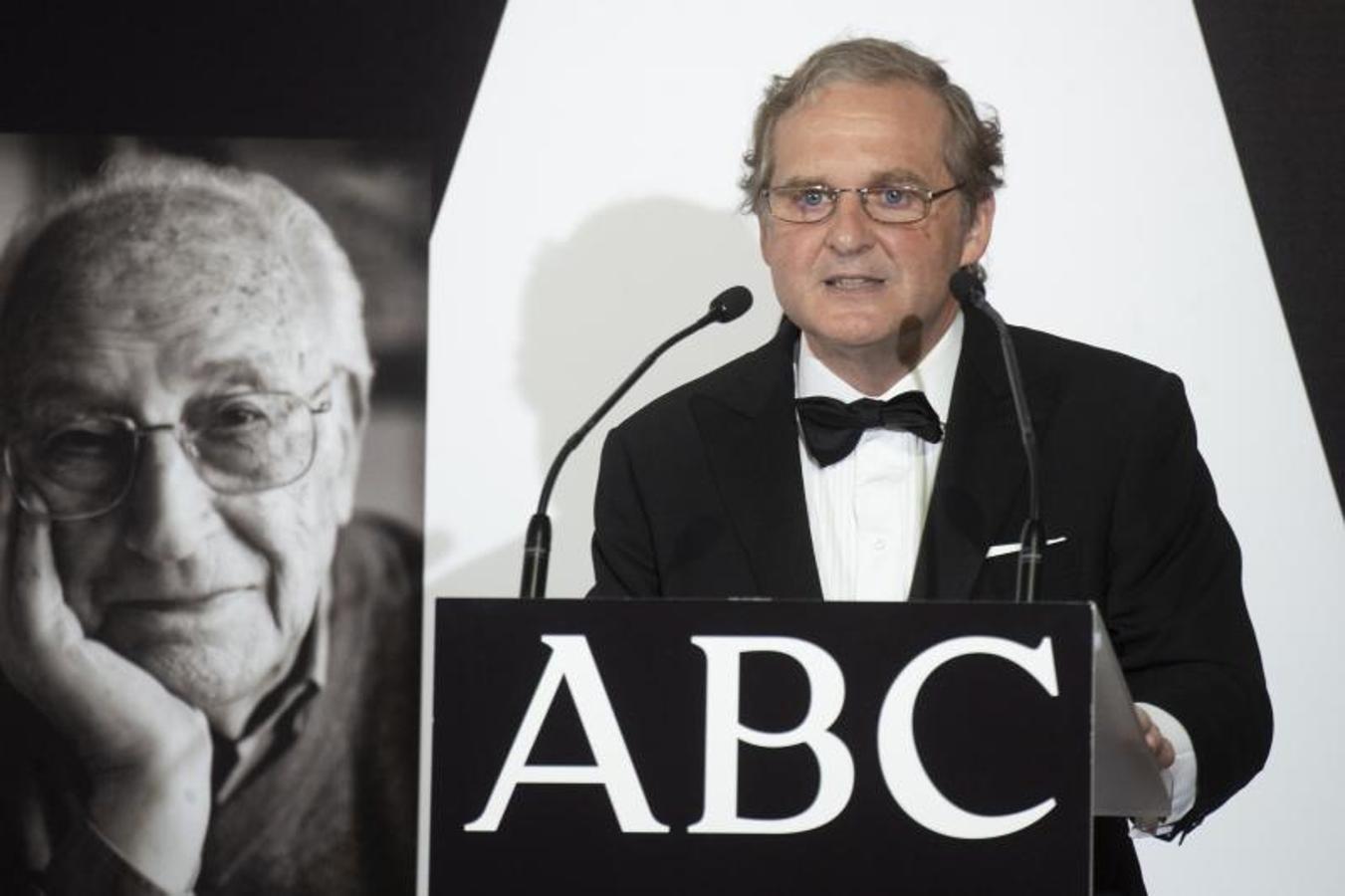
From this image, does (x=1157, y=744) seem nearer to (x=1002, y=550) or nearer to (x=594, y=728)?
(x=1002, y=550)

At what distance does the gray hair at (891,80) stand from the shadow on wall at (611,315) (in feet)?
1.90

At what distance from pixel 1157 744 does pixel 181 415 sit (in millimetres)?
2086

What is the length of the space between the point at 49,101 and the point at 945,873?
102 inches

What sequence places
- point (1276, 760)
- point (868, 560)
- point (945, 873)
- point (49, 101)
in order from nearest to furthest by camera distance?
point (945, 873), point (868, 560), point (1276, 760), point (49, 101)

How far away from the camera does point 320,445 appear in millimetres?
3619

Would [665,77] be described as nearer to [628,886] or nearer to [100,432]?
[100,432]

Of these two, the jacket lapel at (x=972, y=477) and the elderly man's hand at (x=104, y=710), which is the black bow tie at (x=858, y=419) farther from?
the elderly man's hand at (x=104, y=710)

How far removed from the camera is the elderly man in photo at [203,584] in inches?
142

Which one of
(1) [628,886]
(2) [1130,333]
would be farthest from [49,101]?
(1) [628,886]

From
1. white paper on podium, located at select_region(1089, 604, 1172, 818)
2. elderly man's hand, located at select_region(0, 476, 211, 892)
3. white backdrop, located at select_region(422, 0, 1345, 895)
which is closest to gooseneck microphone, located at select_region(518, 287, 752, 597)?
white paper on podium, located at select_region(1089, 604, 1172, 818)

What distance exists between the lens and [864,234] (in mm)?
2812

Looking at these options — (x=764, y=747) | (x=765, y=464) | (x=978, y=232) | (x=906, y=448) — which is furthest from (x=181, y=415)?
(x=764, y=747)

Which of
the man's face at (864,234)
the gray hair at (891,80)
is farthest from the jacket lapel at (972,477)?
the gray hair at (891,80)

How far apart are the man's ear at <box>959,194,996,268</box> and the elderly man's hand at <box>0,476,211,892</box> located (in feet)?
5.54
